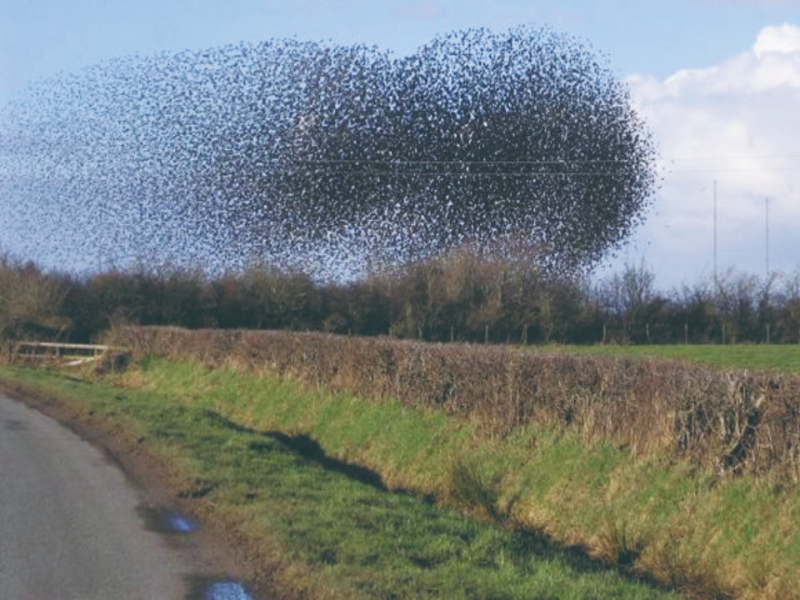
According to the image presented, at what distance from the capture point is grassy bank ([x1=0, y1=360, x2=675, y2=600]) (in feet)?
31.4

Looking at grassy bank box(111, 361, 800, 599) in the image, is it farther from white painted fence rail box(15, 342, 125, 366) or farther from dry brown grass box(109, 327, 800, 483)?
white painted fence rail box(15, 342, 125, 366)

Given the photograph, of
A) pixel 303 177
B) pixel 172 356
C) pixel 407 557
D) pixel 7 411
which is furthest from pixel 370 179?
pixel 407 557

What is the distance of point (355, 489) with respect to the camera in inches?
574

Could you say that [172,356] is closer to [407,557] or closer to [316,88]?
[316,88]

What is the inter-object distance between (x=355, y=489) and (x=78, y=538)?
14.1 ft

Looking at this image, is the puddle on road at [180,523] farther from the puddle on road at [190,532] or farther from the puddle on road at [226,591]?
the puddle on road at [226,591]

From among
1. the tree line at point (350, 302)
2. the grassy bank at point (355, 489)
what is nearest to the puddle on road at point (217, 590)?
the grassy bank at point (355, 489)

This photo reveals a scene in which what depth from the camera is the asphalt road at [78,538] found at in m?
9.24

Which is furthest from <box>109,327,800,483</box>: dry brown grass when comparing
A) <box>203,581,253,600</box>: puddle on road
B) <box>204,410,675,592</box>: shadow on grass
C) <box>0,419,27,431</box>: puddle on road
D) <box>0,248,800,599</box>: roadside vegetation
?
<box>0,419,27,431</box>: puddle on road

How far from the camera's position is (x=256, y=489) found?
45.5ft

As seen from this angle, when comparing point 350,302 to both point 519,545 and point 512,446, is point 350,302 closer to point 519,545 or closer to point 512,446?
point 512,446

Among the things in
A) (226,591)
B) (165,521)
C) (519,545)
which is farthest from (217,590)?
(519,545)

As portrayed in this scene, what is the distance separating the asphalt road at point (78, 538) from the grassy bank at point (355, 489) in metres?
0.90

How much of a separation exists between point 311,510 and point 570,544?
3643mm
